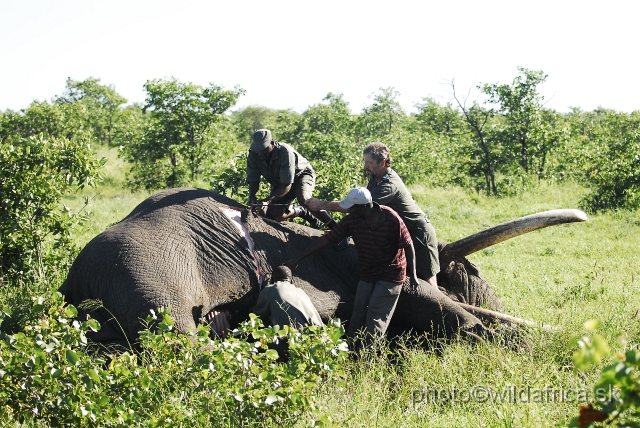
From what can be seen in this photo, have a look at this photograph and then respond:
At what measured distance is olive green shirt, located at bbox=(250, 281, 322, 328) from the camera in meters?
5.42

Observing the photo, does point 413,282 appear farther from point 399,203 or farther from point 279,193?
point 279,193

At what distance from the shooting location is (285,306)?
545 cm

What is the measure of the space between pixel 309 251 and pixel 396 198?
1.00m

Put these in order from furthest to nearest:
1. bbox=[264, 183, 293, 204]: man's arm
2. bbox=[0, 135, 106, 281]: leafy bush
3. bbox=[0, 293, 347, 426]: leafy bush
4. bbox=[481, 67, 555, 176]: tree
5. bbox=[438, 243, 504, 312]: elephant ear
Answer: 1. bbox=[481, 67, 555, 176]: tree
2. bbox=[0, 135, 106, 281]: leafy bush
3. bbox=[438, 243, 504, 312]: elephant ear
4. bbox=[264, 183, 293, 204]: man's arm
5. bbox=[0, 293, 347, 426]: leafy bush

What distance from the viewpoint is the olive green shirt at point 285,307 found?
5.42 metres

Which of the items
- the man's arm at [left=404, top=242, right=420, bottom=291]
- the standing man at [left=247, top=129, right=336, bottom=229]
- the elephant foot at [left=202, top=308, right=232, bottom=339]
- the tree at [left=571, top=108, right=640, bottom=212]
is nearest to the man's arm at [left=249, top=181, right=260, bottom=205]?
the standing man at [left=247, top=129, right=336, bottom=229]

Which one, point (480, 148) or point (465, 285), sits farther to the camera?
point (480, 148)

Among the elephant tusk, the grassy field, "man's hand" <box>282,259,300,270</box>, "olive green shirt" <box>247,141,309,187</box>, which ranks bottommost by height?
the grassy field

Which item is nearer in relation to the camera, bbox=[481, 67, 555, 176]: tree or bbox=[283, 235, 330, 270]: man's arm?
bbox=[283, 235, 330, 270]: man's arm

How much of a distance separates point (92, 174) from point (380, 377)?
4.55m

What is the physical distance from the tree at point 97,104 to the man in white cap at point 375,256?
21.7 meters

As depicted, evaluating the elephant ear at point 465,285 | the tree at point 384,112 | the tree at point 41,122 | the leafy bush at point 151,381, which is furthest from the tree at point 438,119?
the leafy bush at point 151,381

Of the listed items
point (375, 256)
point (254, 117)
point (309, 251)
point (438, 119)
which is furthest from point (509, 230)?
point (254, 117)

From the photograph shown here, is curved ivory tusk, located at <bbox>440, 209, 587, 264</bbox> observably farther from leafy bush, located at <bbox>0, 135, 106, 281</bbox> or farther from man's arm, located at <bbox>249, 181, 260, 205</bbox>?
leafy bush, located at <bbox>0, 135, 106, 281</bbox>
